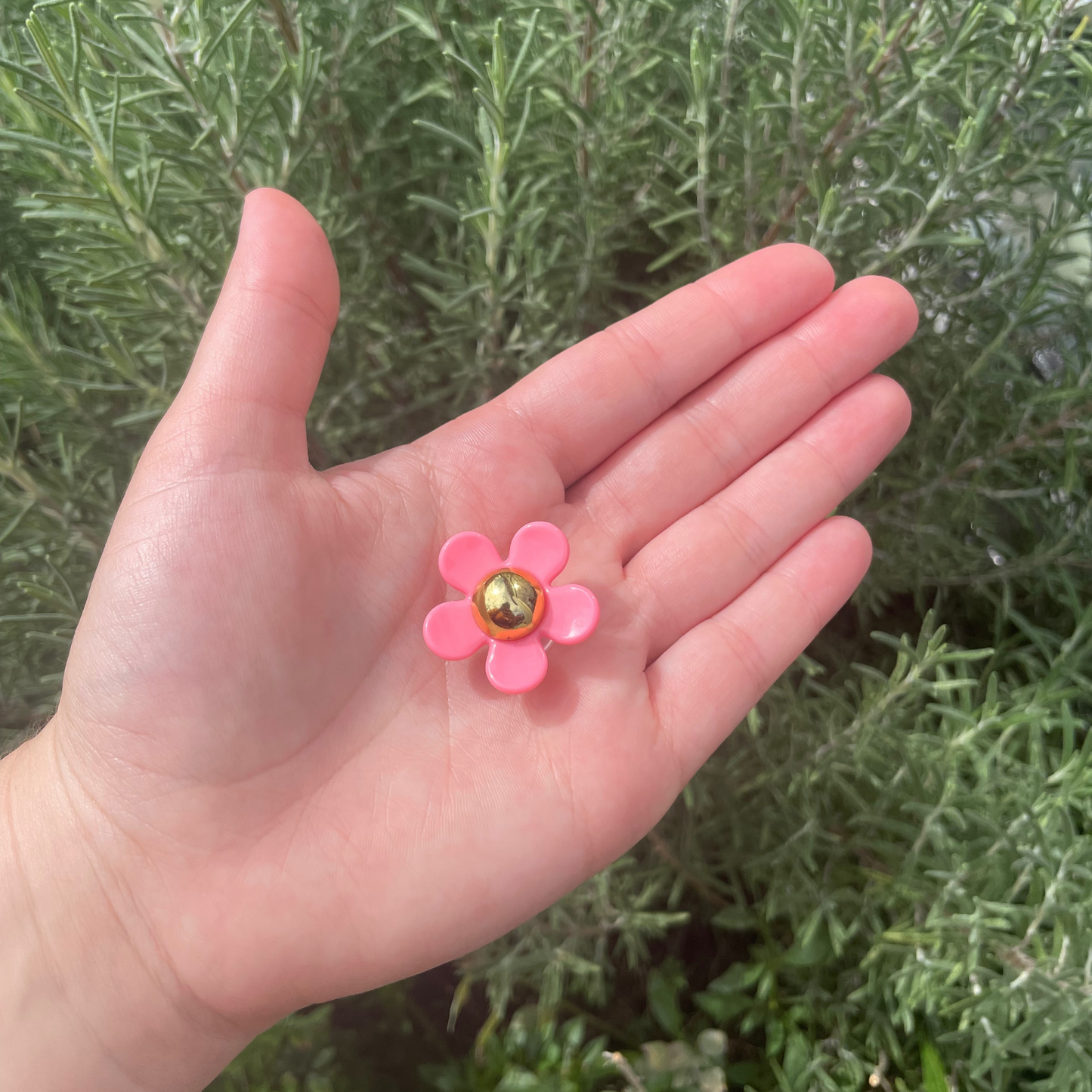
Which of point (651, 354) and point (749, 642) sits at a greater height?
point (651, 354)

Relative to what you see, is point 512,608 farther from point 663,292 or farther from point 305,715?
point 663,292

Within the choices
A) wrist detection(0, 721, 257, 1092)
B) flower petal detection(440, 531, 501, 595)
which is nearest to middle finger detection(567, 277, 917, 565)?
flower petal detection(440, 531, 501, 595)

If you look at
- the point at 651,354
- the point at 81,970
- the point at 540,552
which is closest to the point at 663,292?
the point at 651,354

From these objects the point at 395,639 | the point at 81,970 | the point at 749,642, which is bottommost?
the point at 81,970

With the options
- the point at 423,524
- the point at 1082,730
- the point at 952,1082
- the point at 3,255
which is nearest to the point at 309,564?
the point at 423,524

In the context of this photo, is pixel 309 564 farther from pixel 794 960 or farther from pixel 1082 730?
pixel 1082 730

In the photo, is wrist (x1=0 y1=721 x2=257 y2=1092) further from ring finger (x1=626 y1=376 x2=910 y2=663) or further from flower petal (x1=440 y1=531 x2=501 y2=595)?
ring finger (x1=626 y1=376 x2=910 y2=663)

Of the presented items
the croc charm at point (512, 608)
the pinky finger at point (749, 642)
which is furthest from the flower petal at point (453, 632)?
the pinky finger at point (749, 642)
